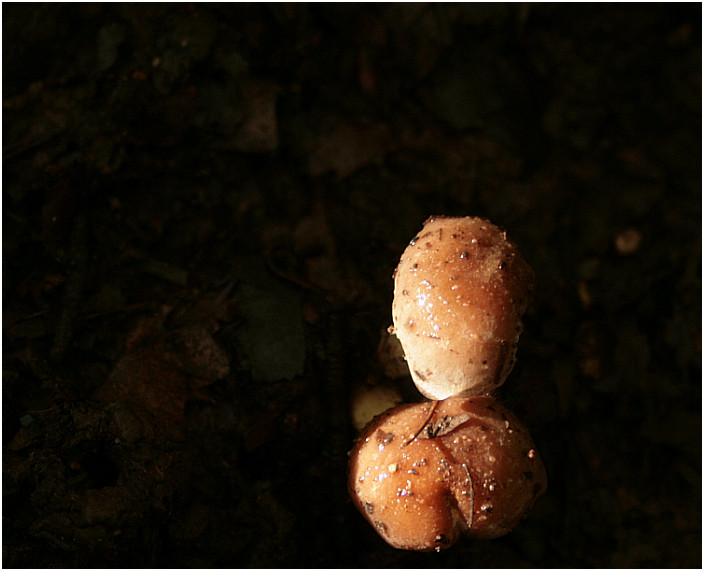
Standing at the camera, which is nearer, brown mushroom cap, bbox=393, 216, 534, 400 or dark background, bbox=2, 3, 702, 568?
brown mushroom cap, bbox=393, 216, 534, 400

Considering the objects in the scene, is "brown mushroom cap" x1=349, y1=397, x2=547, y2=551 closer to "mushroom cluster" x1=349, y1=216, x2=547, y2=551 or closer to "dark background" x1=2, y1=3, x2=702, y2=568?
"mushroom cluster" x1=349, y1=216, x2=547, y2=551

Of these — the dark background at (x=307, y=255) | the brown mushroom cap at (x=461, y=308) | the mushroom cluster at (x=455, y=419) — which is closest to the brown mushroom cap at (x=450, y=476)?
the mushroom cluster at (x=455, y=419)

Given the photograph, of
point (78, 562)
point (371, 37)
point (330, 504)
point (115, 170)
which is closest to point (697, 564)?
point (330, 504)

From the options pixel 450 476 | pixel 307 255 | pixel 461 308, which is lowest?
pixel 450 476

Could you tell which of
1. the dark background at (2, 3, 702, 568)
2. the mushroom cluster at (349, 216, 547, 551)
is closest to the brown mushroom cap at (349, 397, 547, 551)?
the mushroom cluster at (349, 216, 547, 551)

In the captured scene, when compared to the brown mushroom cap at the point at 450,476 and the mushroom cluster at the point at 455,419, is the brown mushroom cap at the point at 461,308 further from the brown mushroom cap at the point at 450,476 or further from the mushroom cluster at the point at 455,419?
the brown mushroom cap at the point at 450,476

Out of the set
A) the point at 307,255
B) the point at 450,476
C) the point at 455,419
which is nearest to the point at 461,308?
the point at 455,419

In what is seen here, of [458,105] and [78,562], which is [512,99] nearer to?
[458,105]

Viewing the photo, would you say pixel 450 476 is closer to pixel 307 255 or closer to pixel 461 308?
pixel 461 308
